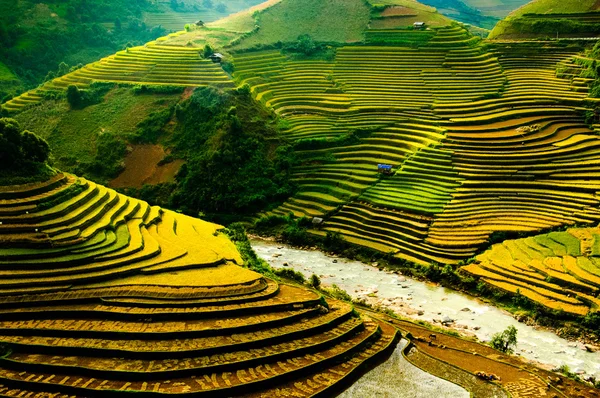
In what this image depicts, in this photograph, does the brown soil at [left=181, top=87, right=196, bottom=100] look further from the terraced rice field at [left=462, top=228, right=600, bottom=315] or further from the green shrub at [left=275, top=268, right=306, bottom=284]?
the terraced rice field at [left=462, top=228, right=600, bottom=315]

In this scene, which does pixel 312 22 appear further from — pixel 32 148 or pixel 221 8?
pixel 221 8

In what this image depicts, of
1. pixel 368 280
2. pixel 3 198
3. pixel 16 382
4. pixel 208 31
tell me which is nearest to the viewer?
pixel 16 382

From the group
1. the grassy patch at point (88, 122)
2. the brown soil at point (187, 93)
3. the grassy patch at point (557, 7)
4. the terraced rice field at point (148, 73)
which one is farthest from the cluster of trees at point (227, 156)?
the grassy patch at point (557, 7)

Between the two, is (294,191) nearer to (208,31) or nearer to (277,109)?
(277,109)

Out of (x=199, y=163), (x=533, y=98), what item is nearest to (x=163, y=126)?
(x=199, y=163)

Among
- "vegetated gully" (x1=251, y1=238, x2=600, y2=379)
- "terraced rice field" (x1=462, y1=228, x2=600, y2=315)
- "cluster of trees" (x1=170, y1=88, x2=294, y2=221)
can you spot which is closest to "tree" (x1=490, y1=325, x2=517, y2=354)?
"vegetated gully" (x1=251, y1=238, x2=600, y2=379)

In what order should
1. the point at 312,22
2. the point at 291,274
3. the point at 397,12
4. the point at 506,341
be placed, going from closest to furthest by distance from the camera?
the point at 506,341
the point at 291,274
the point at 397,12
the point at 312,22

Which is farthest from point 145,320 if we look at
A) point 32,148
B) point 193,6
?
point 193,6
